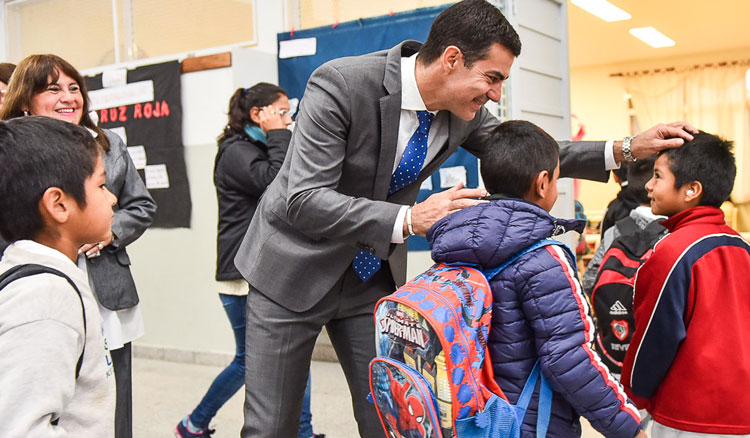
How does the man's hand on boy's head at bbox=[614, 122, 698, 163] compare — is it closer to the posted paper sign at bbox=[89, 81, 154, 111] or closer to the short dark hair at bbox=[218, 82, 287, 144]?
the short dark hair at bbox=[218, 82, 287, 144]

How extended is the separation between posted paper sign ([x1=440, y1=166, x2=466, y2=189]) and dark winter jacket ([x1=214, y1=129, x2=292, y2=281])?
1.07 metres

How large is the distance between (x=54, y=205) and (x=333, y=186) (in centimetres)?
64

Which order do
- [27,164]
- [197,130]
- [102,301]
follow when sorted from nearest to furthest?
[27,164]
[102,301]
[197,130]

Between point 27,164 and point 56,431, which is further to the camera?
point 27,164

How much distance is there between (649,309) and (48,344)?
138 centimetres

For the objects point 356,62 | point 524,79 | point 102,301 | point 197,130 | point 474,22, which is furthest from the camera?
point 197,130

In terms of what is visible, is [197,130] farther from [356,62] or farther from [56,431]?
[56,431]

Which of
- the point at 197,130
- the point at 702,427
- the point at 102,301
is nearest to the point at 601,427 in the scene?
the point at 702,427

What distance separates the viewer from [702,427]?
1677 millimetres

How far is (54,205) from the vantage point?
3.79 ft

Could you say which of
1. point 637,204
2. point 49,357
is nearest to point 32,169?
point 49,357

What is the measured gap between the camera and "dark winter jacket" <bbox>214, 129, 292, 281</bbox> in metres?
2.89

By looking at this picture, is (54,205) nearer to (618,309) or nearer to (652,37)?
(618,309)

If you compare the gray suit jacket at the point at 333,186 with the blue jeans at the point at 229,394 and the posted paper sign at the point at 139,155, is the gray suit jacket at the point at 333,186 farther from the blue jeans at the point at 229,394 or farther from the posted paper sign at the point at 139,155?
the posted paper sign at the point at 139,155
